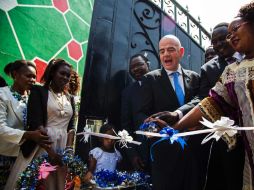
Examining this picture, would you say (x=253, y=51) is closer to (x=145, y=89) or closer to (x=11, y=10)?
(x=145, y=89)

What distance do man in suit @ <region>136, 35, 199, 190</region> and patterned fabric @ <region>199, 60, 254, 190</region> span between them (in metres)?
0.36

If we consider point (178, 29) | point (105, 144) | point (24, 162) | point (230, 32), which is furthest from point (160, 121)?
point (178, 29)

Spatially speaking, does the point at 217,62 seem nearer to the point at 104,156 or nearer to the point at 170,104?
the point at 170,104

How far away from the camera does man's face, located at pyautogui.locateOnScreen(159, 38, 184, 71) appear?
2.98 meters

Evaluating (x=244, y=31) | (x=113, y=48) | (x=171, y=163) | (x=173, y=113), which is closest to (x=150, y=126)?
(x=173, y=113)

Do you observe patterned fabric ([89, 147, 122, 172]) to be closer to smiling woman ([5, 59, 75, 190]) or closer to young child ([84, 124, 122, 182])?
young child ([84, 124, 122, 182])

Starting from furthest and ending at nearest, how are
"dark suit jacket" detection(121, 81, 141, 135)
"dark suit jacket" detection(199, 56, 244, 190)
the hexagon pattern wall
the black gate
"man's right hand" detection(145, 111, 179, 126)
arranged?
the black gate
"dark suit jacket" detection(121, 81, 141, 135)
the hexagon pattern wall
"man's right hand" detection(145, 111, 179, 126)
"dark suit jacket" detection(199, 56, 244, 190)

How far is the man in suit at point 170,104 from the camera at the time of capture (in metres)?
2.53

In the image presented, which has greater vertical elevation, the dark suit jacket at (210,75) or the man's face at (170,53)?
the man's face at (170,53)

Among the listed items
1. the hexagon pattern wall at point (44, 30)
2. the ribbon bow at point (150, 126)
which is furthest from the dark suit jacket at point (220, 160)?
the hexagon pattern wall at point (44, 30)

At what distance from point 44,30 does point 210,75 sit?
8.75ft

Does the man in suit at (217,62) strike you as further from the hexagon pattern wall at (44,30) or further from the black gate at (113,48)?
the hexagon pattern wall at (44,30)

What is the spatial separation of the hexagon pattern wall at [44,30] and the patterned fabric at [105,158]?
125cm

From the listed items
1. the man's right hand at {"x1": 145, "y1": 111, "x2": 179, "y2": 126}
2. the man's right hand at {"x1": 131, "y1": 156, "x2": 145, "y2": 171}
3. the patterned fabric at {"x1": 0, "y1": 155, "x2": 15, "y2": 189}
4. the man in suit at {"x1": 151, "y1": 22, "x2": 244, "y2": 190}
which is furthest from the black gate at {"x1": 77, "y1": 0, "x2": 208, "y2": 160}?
the man's right hand at {"x1": 145, "y1": 111, "x2": 179, "y2": 126}
